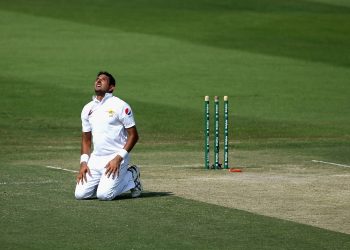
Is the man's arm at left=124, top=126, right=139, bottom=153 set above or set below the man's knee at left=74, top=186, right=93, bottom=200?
above

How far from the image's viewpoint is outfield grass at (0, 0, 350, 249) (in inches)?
637

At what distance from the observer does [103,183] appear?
18312mm

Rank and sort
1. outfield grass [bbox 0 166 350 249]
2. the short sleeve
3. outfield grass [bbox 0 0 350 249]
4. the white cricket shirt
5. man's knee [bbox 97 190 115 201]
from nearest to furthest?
outfield grass [bbox 0 166 350 249]
outfield grass [bbox 0 0 350 249]
man's knee [bbox 97 190 115 201]
the white cricket shirt
the short sleeve

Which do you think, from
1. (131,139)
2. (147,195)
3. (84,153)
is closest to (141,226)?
(131,139)

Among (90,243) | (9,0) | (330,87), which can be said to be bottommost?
(90,243)

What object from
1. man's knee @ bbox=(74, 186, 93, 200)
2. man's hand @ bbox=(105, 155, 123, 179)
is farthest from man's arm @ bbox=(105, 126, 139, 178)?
man's knee @ bbox=(74, 186, 93, 200)

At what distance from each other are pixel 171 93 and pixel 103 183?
63.0 feet

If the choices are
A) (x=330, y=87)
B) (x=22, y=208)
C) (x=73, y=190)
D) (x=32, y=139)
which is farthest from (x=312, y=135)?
(x=22, y=208)

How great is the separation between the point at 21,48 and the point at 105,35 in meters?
3.58

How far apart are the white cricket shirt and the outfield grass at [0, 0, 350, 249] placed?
813mm

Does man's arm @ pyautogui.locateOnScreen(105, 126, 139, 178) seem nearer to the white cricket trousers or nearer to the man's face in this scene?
the white cricket trousers

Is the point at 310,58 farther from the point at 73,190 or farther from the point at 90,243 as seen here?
the point at 90,243

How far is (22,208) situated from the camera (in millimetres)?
17359

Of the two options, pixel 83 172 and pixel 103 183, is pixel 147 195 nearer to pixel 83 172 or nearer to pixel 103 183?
pixel 103 183
